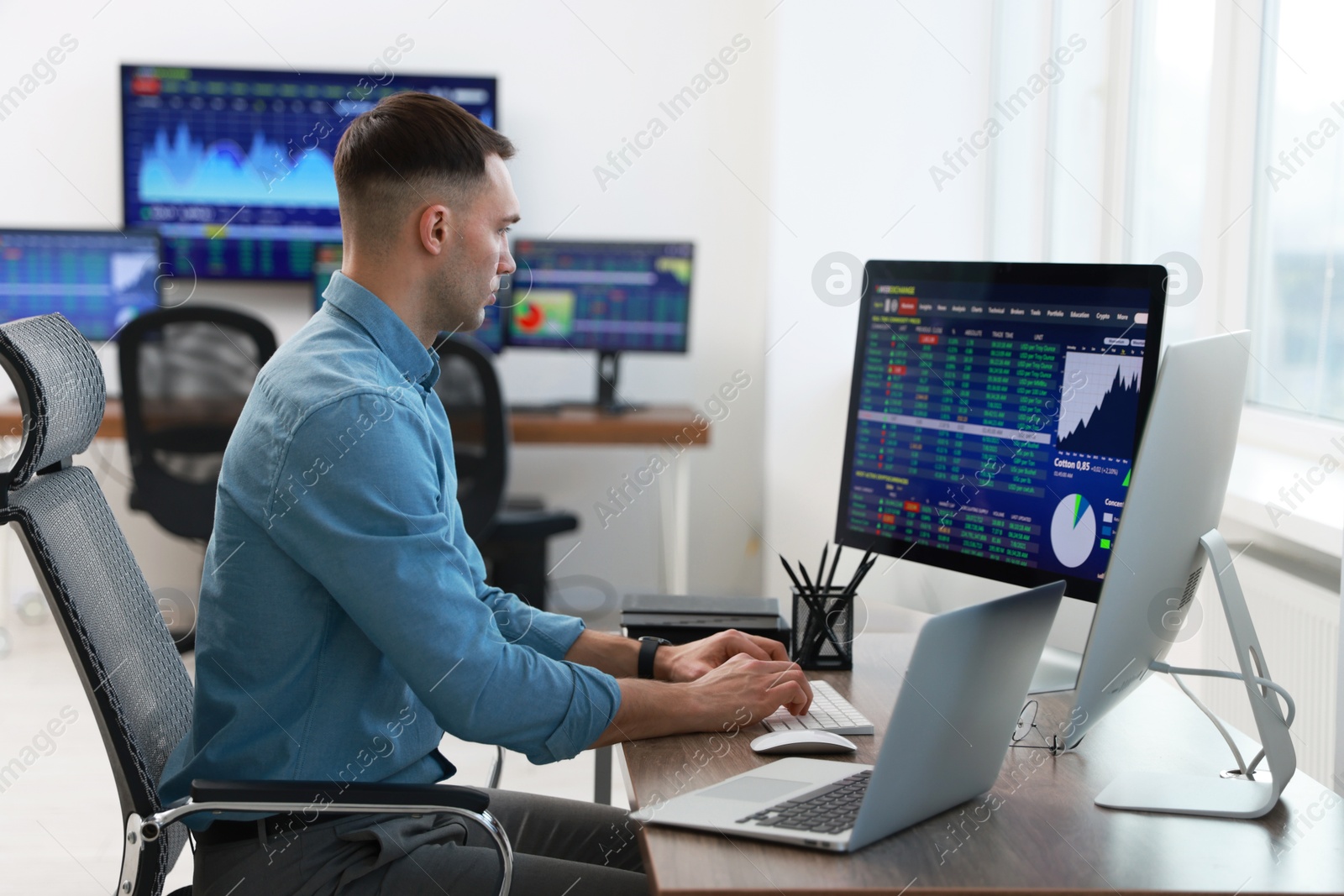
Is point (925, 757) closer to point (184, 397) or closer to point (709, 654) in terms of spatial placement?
point (709, 654)

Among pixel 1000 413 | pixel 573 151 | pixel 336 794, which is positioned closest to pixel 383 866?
pixel 336 794

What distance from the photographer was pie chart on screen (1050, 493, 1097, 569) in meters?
1.30

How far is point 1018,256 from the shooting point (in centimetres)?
348

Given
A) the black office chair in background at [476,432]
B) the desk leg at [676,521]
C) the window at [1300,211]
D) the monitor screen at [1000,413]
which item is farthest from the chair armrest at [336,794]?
the desk leg at [676,521]

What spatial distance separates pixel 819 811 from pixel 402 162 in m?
0.78

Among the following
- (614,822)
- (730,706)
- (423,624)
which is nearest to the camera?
(423,624)

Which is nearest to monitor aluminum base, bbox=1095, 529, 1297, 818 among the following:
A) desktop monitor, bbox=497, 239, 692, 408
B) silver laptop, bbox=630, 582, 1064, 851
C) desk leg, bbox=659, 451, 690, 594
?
silver laptop, bbox=630, 582, 1064, 851

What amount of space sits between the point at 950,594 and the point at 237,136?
3369 mm

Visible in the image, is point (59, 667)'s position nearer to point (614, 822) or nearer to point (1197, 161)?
point (614, 822)

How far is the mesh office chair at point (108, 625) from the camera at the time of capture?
1.05 metres

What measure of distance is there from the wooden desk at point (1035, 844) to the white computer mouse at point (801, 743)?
0.01 m

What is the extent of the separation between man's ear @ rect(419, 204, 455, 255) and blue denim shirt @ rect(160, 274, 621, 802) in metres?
0.14

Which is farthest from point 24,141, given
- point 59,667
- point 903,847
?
point 903,847

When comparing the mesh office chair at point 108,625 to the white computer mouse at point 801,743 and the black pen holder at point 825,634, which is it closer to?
the white computer mouse at point 801,743
